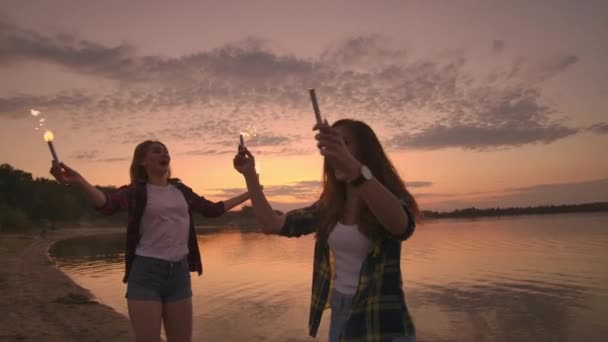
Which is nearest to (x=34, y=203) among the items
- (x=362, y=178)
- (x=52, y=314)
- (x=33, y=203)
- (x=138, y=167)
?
(x=33, y=203)

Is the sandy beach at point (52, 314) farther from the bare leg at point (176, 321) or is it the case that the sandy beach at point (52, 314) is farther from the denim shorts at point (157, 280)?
the denim shorts at point (157, 280)

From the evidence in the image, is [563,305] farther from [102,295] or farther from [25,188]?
[25,188]

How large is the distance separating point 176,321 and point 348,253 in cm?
257

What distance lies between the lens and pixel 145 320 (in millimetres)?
4559

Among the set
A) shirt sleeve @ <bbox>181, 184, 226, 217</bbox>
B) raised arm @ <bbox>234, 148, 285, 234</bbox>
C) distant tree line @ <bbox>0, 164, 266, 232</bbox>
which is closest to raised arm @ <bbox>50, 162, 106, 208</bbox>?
shirt sleeve @ <bbox>181, 184, 226, 217</bbox>

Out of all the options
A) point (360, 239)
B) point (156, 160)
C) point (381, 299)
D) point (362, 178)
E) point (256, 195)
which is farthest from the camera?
point (156, 160)

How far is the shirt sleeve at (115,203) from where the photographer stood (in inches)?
193

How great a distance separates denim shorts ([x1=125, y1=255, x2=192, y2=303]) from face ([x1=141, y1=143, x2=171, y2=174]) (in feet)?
3.14

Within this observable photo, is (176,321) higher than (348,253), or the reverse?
(348,253)

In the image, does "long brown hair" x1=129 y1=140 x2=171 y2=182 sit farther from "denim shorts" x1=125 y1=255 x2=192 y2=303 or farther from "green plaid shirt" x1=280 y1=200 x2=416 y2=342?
"green plaid shirt" x1=280 y1=200 x2=416 y2=342

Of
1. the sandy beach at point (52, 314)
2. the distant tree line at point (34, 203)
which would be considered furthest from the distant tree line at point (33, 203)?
the sandy beach at point (52, 314)

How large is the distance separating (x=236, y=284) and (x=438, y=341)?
11.5 m

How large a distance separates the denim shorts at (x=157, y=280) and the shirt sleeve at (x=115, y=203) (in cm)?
52

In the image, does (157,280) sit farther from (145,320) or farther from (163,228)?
(163,228)
